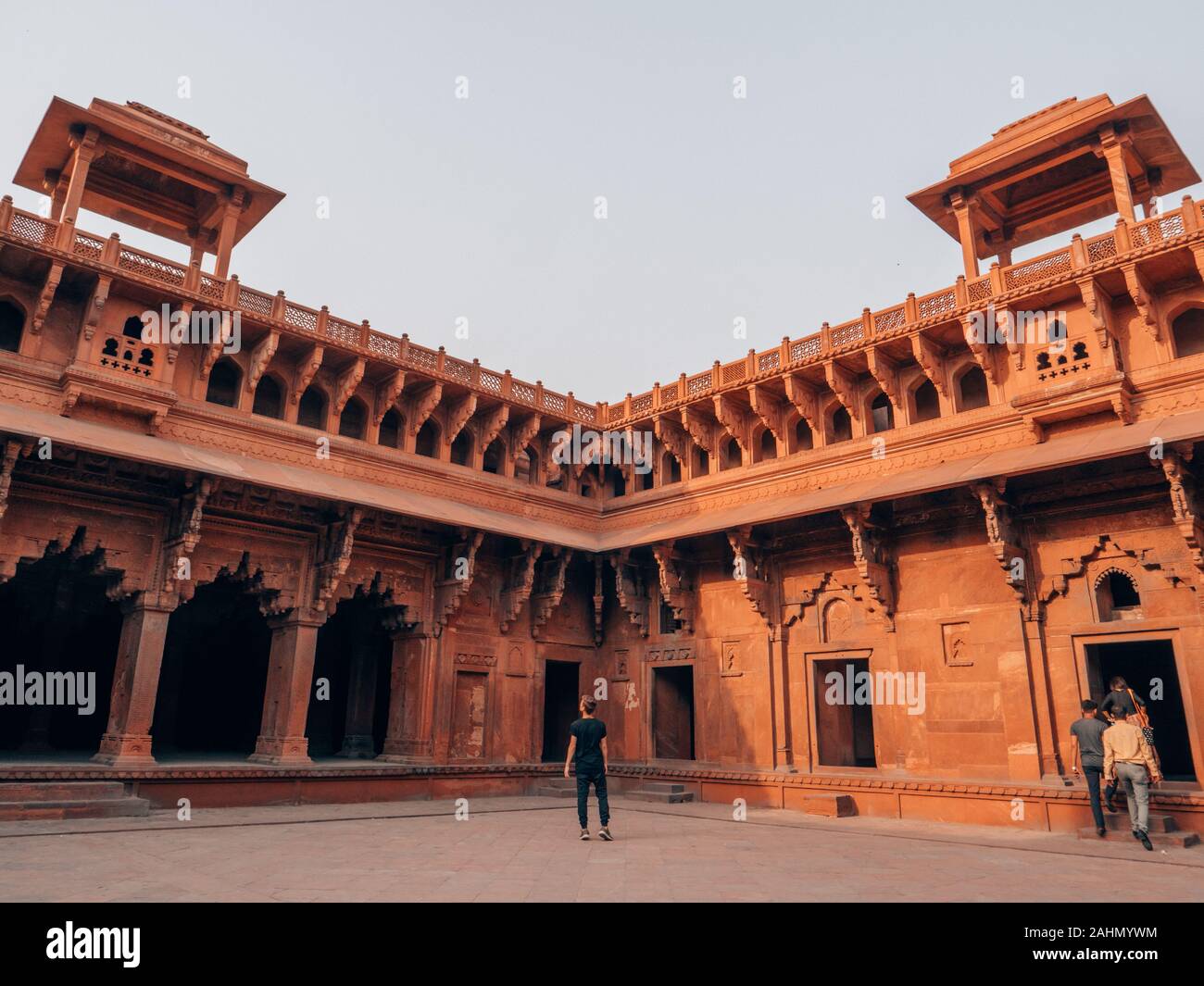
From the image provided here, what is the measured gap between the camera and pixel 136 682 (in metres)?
13.3

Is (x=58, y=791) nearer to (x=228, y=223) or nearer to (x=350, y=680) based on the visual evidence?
(x=350, y=680)

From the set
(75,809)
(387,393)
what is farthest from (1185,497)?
(75,809)

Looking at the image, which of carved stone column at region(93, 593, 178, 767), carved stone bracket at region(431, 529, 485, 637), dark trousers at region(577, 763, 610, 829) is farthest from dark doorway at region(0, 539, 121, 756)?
dark trousers at region(577, 763, 610, 829)

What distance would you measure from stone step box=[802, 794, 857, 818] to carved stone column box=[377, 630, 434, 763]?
7104 millimetres

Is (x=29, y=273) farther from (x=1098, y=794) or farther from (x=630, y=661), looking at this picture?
(x=1098, y=794)

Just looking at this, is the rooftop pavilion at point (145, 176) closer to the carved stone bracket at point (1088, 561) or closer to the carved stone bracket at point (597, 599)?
the carved stone bracket at point (597, 599)

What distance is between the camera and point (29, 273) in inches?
546

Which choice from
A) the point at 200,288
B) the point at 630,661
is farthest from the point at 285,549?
the point at 630,661

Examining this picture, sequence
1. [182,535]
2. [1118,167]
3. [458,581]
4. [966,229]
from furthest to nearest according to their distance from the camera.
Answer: [458,581], [966,229], [1118,167], [182,535]

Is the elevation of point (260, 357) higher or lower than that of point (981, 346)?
higher

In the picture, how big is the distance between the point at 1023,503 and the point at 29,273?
54.3 feet

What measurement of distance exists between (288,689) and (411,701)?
8.62 ft

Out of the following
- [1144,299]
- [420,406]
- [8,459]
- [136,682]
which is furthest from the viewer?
[420,406]
